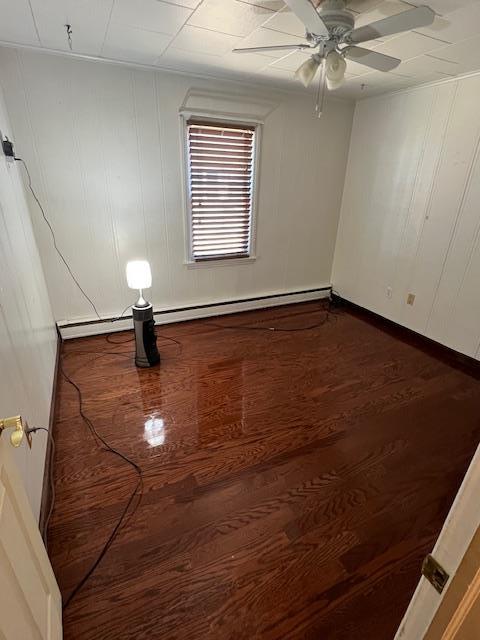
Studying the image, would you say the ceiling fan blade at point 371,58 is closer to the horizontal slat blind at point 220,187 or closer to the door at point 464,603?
the horizontal slat blind at point 220,187

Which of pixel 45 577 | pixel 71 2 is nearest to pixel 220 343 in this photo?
pixel 45 577

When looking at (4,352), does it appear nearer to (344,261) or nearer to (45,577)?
(45,577)

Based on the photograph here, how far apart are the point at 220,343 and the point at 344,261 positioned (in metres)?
2.06

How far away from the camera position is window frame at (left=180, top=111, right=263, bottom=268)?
2871mm

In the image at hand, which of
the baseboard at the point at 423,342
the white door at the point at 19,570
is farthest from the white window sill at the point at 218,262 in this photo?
the white door at the point at 19,570

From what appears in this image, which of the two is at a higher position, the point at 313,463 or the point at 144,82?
the point at 144,82

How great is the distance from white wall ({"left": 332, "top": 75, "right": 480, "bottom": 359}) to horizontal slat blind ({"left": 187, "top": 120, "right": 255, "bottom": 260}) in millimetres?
1363

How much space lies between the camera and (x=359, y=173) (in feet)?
11.8

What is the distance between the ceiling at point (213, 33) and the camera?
160 cm

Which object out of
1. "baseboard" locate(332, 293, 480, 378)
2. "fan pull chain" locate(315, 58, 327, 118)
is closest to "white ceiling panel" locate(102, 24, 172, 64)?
"fan pull chain" locate(315, 58, 327, 118)

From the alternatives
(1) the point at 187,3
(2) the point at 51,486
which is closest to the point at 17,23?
(1) the point at 187,3

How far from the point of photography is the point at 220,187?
3186 mm

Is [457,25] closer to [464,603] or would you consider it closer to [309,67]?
[309,67]

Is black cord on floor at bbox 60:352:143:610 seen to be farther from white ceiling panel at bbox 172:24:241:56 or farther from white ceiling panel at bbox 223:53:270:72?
white ceiling panel at bbox 223:53:270:72
